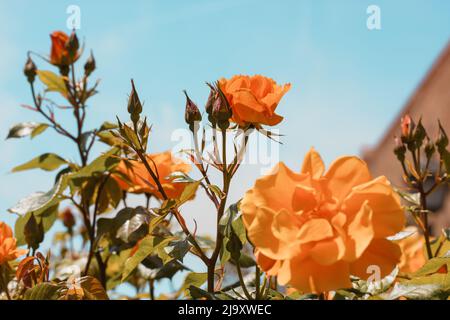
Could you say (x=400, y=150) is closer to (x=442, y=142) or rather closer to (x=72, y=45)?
(x=442, y=142)

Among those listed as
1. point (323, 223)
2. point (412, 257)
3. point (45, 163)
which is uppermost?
point (45, 163)

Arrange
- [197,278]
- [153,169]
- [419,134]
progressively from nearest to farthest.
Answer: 1. [197,278]
2. [419,134]
3. [153,169]

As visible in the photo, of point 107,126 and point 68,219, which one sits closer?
point 107,126

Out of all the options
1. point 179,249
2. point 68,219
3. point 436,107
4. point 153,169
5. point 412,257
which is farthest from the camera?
point 436,107

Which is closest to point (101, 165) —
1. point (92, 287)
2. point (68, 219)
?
point (92, 287)

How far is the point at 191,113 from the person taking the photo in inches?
28.8

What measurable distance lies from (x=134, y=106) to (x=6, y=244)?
294 millimetres

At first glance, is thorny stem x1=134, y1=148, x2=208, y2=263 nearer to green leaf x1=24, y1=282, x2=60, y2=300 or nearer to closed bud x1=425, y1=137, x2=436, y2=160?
green leaf x1=24, y1=282, x2=60, y2=300

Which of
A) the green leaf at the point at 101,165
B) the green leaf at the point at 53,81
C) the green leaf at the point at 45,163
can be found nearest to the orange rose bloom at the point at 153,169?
the green leaf at the point at 101,165

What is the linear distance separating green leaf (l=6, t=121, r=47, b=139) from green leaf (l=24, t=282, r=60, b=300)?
2.01 ft

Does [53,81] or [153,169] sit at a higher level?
[53,81]
